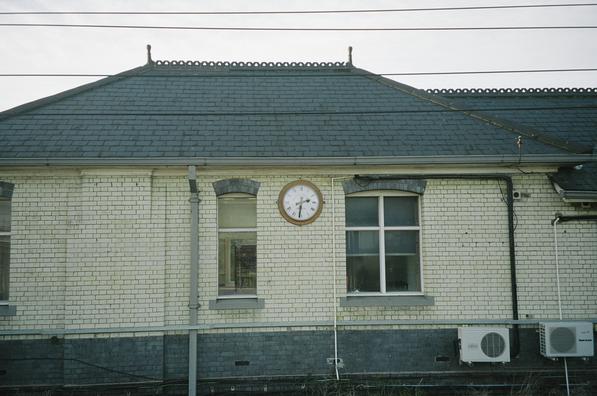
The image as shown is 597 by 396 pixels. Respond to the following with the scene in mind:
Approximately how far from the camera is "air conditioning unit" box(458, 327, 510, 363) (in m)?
7.83

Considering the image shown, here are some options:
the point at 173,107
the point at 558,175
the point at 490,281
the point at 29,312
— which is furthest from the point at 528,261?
the point at 29,312

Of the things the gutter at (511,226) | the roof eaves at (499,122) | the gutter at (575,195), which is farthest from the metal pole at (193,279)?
the gutter at (575,195)

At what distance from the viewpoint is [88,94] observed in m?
9.77

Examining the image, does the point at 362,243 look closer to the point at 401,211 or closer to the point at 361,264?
the point at 361,264

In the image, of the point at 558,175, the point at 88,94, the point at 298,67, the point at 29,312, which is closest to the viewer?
the point at 29,312

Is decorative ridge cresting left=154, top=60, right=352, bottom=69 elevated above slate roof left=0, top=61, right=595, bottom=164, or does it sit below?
above

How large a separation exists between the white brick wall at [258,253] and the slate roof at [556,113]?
0.73 metres

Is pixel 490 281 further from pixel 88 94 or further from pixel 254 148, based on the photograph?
pixel 88 94

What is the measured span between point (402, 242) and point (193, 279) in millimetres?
3986

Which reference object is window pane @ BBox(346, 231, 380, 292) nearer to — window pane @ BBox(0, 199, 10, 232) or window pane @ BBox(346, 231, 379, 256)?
window pane @ BBox(346, 231, 379, 256)

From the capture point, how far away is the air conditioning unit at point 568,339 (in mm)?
7867

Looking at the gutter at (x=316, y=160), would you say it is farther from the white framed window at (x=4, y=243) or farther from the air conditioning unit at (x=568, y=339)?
the air conditioning unit at (x=568, y=339)

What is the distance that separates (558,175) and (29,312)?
10.0 m

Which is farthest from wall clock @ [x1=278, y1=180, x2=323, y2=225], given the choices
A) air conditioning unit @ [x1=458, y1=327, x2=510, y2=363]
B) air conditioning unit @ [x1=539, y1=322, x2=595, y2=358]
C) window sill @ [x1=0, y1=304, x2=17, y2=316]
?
window sill @ [x1=0, y1=304, x2=17, y2=316]
